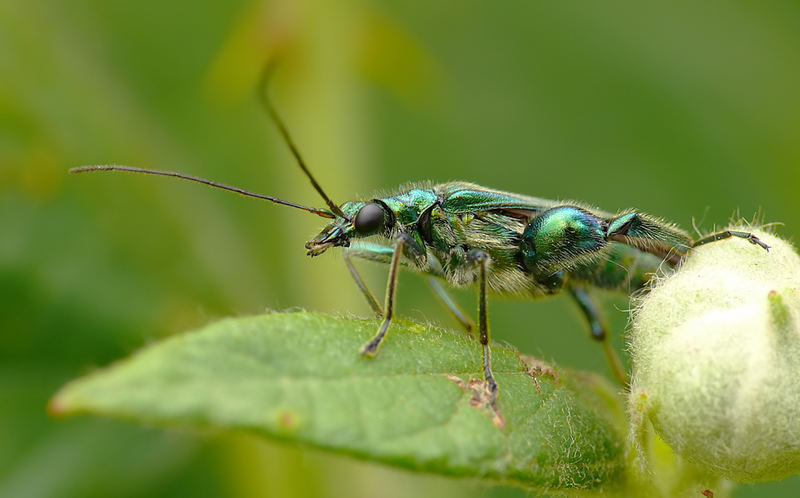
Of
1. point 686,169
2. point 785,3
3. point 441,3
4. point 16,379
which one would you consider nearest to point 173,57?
point 441,3

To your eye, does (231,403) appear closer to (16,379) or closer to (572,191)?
(16,379)

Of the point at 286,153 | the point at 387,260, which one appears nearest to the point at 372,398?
the point at 387,260

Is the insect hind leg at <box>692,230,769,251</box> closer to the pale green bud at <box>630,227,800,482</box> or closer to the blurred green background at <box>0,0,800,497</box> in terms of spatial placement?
the pale green bud at <box>630,227,800,482</box>

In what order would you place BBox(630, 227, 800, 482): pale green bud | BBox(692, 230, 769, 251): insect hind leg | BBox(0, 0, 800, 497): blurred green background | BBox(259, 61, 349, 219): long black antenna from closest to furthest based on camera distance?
BBox(630, 227, 800, 482): pale green bud
BBox(692, 230, 769, 251): insect hind leg
BBox(259, 61, 349, 219): long black antenna
BBox(0, 0, 800, 497): blurred green background

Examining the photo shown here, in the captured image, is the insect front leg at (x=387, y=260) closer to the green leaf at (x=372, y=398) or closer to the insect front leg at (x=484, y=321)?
the insect front leg at (x=484, y=321)

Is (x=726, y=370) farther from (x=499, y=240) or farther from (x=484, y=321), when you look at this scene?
(x=499, y=240)

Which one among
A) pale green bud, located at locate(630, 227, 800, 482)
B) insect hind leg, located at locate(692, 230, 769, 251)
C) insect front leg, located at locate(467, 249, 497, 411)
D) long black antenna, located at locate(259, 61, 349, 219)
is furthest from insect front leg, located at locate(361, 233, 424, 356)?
insect hind leg, located at locate(692, 230, 769, 251)
